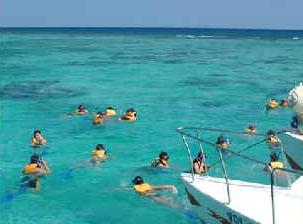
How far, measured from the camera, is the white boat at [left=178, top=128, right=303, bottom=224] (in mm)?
9539

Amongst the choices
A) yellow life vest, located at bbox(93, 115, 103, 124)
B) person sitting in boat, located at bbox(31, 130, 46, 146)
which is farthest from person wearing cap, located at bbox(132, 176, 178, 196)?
yellow life vest, located at bbox(93, 115, 103, 124)

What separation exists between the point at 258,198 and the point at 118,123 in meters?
14.9

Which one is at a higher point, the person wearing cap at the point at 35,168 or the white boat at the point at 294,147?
the white boat at the point at 294,147

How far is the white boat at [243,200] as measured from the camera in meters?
9.54

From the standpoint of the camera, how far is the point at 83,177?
17.1 meters

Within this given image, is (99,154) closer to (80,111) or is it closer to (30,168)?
(30,168)

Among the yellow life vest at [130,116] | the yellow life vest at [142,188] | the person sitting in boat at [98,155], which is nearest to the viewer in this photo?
the yellow life vest at [142,188]

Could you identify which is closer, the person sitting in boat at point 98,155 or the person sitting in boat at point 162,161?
the person sitting in boat at point 162,161

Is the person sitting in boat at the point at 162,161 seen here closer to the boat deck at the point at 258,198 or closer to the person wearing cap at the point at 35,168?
the person wearing cap at the point at 35,168

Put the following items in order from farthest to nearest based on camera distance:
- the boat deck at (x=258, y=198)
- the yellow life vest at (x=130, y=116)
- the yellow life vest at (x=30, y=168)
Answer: the yellow life vest at (x=130, y=116) < the yellow life vest at (x=30, y=168) < the boat deck at (x=258, y=198)

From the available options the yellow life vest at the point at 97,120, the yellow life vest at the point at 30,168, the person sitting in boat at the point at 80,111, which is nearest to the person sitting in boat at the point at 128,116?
the yellow life vest at the point at 97,120

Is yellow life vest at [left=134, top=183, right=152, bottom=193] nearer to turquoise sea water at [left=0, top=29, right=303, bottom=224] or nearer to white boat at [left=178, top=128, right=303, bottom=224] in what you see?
turquoise sea water at [left=0, top=29, right=303, bottom=224]

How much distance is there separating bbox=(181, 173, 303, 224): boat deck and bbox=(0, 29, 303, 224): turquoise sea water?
2.47 metres

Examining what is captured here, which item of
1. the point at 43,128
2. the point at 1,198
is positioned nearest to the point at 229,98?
the point at 43,128
